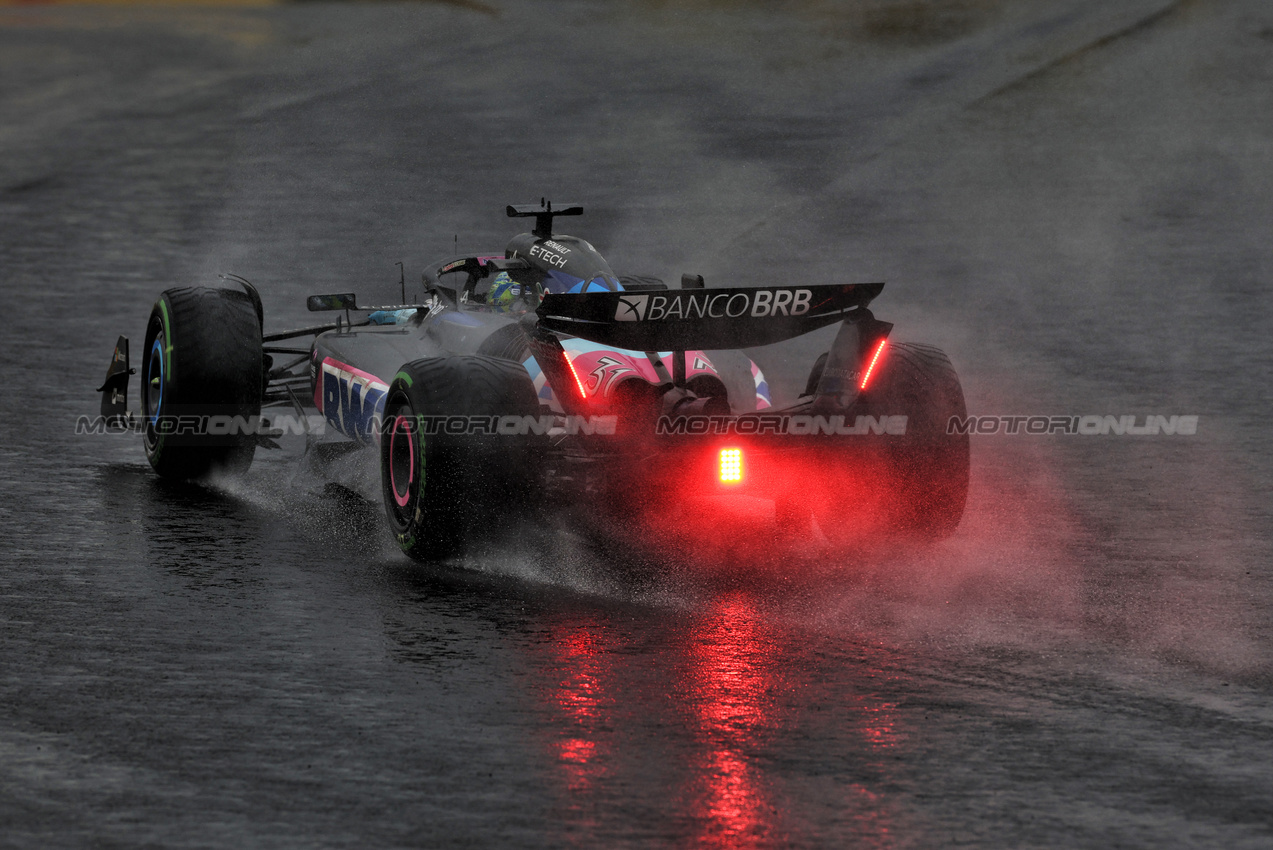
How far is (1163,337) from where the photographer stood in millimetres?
13961

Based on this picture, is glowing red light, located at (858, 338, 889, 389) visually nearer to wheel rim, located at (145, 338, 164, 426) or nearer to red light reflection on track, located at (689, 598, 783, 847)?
red light reflection on track, located at (689, 598, 783, 847)

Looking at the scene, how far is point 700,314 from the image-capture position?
7.36 m

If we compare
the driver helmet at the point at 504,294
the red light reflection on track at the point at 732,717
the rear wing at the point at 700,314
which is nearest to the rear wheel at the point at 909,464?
the rear wing at the point at 700,314

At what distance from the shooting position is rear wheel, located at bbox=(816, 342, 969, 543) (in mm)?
7668

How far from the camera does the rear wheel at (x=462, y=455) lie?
7254mm

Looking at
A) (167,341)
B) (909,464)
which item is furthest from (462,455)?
(167,341)

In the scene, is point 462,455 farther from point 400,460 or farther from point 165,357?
point 165,357

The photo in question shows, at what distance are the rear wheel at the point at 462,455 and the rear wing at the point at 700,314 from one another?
14.1 inches

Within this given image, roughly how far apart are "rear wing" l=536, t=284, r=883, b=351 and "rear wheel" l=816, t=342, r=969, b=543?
15.7 inches

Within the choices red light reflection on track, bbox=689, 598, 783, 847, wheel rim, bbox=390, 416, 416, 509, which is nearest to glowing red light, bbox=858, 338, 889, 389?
red light reflection on track, bbox=689, 598, 783, 847

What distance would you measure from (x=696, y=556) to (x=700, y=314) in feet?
3.67

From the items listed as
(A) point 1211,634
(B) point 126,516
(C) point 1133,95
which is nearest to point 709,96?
(C) point 1133,95

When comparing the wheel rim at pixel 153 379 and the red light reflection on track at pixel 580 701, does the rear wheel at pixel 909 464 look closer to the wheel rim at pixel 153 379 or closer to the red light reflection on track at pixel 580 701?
the red light reflection on track at pixel 580 701

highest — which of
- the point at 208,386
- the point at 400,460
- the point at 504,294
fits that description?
the point at 504,294
